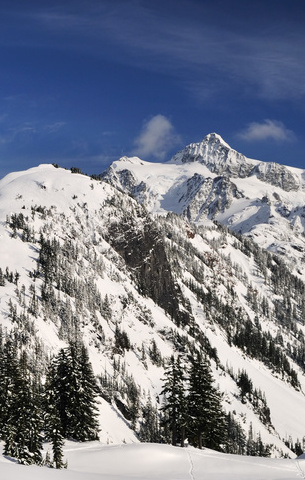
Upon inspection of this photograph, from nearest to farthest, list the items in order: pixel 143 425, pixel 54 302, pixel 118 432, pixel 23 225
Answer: pixel 118 432
pixel 143 425
pixel 54 302
pixel 23 225

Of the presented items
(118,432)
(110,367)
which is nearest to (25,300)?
(110,367)

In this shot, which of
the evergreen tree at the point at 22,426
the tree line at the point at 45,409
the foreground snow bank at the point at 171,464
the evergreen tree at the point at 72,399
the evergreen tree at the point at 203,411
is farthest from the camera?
the evergreen tree at the point at 203,411

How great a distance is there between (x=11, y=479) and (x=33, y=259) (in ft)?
499

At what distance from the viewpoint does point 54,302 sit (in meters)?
154

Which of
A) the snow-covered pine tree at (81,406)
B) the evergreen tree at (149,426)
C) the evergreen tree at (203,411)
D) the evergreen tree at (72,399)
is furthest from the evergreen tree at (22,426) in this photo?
the evergreen tree at (149,426)

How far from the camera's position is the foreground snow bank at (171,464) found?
46031 mm

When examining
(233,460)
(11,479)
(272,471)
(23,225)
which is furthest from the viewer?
(23,225)

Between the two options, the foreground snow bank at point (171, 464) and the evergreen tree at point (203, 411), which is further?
the evergreen tree at point (203, 411)

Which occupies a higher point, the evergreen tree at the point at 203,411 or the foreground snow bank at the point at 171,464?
the evergreen tree at the point at 203,411

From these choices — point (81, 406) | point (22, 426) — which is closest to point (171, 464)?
point (22, 426)

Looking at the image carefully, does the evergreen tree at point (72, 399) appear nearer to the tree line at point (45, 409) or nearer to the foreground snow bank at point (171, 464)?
the tree line at point (45, 409)

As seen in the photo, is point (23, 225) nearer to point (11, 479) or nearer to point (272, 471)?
point (272, 471)

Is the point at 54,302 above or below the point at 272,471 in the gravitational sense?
above

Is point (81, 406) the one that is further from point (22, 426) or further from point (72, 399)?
point (22, 426)
